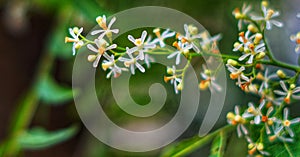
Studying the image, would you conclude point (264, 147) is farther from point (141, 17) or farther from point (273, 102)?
point (141, 17)

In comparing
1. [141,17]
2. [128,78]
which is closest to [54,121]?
[128,78]

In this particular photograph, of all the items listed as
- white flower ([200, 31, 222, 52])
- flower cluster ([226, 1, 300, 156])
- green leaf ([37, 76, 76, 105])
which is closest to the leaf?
flower cluster ([226, 1, 300, 156])

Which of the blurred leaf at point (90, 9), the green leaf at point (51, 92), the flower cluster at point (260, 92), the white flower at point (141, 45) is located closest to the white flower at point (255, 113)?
the flower cluster at point (260, 92)

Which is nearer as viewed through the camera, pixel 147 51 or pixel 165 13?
pixel 147 51

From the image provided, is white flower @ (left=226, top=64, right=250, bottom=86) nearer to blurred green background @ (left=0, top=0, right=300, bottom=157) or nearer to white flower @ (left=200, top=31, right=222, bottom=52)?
white flower @ (left=200, top=31, right=222, bottom=52)

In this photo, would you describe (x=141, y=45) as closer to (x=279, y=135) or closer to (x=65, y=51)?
(x=279, y=135)

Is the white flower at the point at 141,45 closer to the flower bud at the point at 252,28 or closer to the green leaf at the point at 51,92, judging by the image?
the flower bud at the point at 252,28
